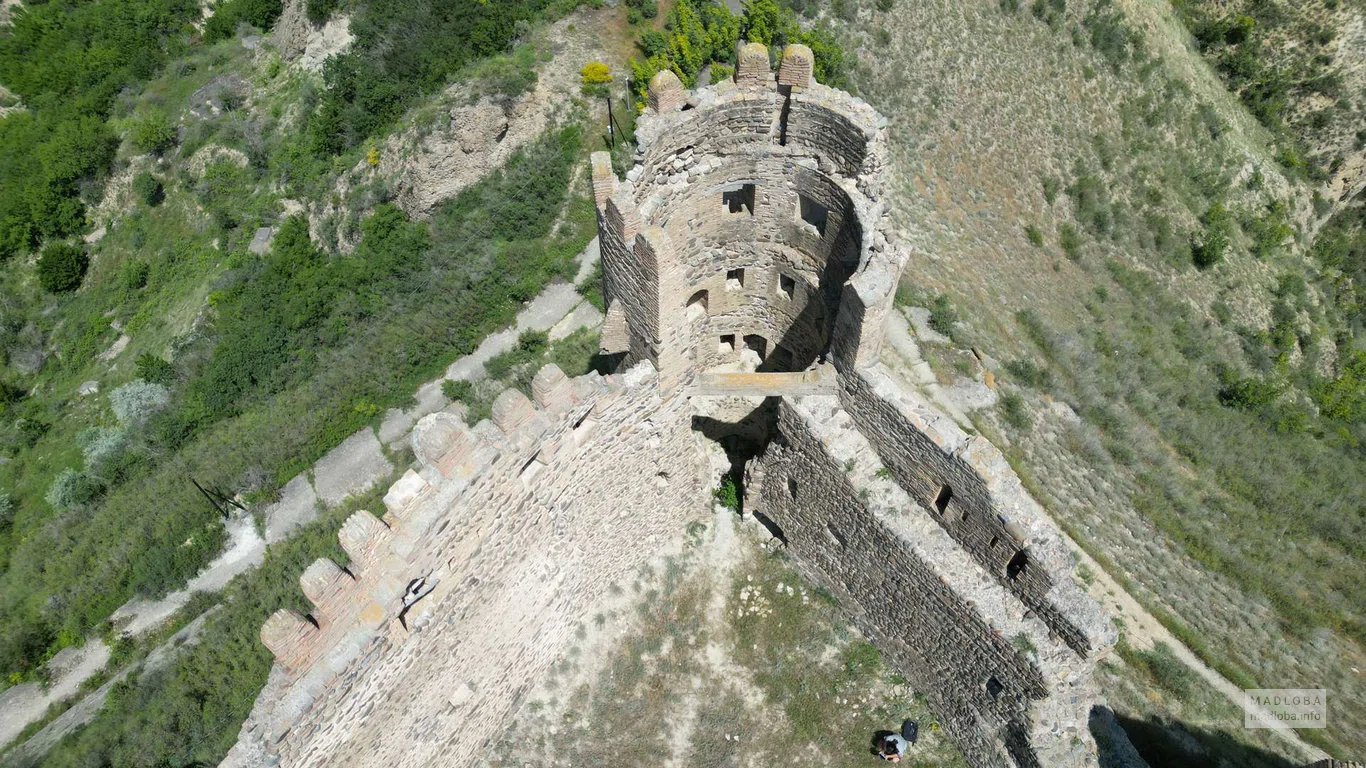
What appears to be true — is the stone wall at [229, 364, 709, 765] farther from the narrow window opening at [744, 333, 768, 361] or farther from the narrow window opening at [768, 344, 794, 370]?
the narrow window opening at [744, 333, 768, 361]

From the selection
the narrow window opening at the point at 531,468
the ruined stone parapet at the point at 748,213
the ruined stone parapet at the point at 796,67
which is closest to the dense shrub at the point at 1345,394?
the ruined stone parapet at the point at 748,213

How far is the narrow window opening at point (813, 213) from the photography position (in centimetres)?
1944

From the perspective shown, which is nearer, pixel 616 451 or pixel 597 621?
pixel 616 451

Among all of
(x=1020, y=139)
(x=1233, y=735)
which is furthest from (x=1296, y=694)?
(x=1020, y=139)

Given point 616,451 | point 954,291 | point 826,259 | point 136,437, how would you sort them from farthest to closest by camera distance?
point 136,437 → point 954,291 → point 826,259 → point 616,451

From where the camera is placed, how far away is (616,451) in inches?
699

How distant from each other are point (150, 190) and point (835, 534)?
4692cm

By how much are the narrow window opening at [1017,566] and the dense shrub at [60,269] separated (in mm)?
53080

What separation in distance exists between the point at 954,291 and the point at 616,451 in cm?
1866

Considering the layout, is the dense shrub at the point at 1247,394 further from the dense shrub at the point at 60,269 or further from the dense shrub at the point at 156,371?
the dense shrub at the point at 60,269

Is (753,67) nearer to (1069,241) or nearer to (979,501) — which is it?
(979,501)

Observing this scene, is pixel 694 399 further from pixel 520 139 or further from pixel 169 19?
pixel 169 19

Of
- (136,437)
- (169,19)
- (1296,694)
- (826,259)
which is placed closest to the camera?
(826,259)

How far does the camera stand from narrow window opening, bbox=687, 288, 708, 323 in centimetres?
2183
